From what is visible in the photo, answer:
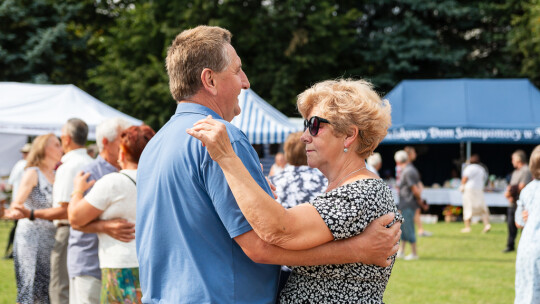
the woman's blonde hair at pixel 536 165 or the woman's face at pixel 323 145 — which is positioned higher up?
the woman's face at pixel 323 145

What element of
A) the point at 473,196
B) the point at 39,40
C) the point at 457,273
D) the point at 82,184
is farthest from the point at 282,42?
the point at 82,184

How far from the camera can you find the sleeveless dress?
5703mm

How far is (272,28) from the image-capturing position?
25.4 m

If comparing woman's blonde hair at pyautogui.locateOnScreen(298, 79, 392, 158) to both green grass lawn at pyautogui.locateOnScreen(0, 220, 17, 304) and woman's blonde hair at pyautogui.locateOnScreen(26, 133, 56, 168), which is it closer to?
woman's blonde hair at pyautogui.locateOnScreen(26, 133, 56, 168)

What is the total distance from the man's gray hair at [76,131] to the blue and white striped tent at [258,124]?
15.4 ft

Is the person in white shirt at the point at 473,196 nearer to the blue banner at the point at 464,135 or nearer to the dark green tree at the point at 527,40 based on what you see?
the blue banner at the point at 464,135

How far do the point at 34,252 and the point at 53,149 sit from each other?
3.29 feet

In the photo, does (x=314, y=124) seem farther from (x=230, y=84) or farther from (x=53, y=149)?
(x=53, y=149)

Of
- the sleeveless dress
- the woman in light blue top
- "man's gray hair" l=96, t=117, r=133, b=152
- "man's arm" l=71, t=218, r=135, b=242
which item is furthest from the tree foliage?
"man's arm" l=71, t=218, r=135, b=242

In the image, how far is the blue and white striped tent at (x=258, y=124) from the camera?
10250 mm

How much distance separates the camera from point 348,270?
224cm

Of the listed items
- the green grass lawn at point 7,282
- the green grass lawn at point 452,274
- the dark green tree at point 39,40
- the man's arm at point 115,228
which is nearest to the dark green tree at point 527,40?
the green grass lawn at point 452,274

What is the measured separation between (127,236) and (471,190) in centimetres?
1360

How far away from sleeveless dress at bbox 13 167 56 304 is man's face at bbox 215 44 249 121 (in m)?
4.08
